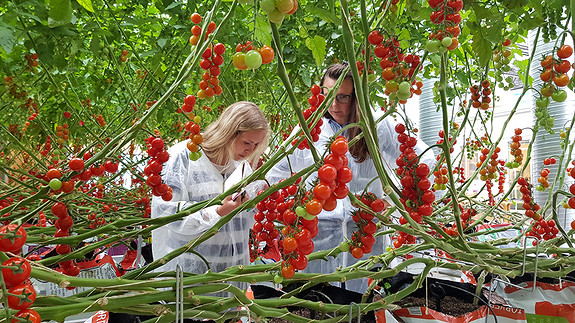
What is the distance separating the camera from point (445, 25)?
63 cm

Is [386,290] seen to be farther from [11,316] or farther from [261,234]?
[11,316]

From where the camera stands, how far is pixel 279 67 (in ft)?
1.66

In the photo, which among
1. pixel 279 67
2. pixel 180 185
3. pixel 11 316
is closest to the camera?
pixel 11 316

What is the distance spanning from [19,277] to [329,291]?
21.1 inches

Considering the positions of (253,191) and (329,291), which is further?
(253,191)

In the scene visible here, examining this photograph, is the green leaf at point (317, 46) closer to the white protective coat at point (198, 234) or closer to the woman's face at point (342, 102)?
the woman's face at point (342, 102)

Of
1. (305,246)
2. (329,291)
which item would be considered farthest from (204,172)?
(305,246)

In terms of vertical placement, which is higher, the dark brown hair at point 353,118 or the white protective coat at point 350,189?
the dark brown hair at point 353,118

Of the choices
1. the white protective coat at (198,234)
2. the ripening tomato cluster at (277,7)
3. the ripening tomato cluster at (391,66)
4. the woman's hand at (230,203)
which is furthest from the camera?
the white protective coat at (198,234)

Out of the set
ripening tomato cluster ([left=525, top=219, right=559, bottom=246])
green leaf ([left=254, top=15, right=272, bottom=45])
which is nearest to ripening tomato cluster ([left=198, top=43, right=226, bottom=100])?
green leaf ([left=254, top=15, right=272, bottom=45])

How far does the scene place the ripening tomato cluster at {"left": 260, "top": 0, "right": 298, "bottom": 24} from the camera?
0.40 metres

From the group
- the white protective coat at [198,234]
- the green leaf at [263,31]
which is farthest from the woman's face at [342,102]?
the green leaf at [263,31]

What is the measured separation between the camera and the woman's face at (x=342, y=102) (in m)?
1.50

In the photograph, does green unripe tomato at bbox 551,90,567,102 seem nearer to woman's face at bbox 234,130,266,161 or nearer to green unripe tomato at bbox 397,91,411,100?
green unripe tomato at bbox 397,91,411,100
